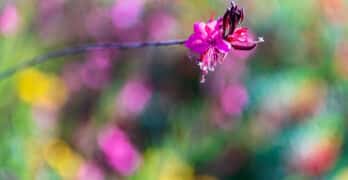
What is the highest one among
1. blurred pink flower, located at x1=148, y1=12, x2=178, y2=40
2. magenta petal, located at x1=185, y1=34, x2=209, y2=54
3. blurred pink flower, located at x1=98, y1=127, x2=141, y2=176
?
magenta petal, located at x1=185, y1=34, x2=209, y2=54

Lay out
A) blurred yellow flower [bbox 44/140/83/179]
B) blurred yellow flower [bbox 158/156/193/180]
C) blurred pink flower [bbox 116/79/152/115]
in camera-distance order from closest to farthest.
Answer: blurred yellow flower [bbox 44/140/83/179]
blurred yellow flower [bbox 158/156/193/180]
blurred pink flower [bbox 116/79/152/115]

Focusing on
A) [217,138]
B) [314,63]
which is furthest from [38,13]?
[314,63]

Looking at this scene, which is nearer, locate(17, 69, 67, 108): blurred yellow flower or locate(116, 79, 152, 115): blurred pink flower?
locate(17, 69, 67, 108): blurred yellow flower

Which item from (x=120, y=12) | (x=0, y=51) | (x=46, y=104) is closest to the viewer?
(x=0, y=51)

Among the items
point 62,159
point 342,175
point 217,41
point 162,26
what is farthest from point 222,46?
point 162,26

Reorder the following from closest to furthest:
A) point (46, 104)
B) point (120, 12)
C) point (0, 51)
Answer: point (0, 51) → point (46, 104) → point (120, 12)

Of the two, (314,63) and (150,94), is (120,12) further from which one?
(314,63)

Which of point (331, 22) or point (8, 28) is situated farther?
point (331, 22)

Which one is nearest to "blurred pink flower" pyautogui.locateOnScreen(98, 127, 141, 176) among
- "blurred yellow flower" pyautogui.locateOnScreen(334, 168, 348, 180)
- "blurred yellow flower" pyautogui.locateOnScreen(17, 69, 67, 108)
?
"blurred yellow flower" pyautogui.locateOnScreen(17, 69, 67, 108)

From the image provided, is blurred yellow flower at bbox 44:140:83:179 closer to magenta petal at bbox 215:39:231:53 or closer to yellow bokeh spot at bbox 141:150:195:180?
yellow bokeh spot at bbox 141:150:195:180
